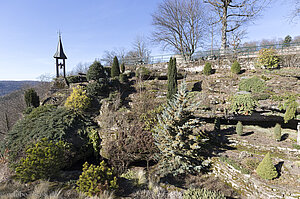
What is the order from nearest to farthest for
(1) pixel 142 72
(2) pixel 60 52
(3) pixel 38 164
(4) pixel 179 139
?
(3) pixel 38 164
(4) pixel 179 139
(1) pixel 142 72
(2) pixel 60 52

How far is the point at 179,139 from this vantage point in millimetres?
6957

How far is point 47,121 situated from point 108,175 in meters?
6.74

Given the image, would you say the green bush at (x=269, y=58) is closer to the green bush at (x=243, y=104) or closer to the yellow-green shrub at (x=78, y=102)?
the green bush at (x=243, y=104)

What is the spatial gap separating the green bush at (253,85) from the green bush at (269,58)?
353 centimetres

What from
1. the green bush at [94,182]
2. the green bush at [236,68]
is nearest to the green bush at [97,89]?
the green bush at [94,182]

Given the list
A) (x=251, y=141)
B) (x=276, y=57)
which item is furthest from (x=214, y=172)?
A: (x=276, y=57)

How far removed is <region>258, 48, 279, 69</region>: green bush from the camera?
12.9m

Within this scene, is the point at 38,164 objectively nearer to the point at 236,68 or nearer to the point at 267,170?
the point at 267,170

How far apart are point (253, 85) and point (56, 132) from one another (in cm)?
1434

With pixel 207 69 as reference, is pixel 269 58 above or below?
above

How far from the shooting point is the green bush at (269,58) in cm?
1293

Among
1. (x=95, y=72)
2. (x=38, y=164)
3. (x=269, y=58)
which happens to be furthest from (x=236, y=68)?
(x=38, y=164)

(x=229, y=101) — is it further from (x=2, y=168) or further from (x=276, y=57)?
(x=2, y=168)

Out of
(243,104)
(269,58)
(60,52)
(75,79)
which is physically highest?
(60,52)
